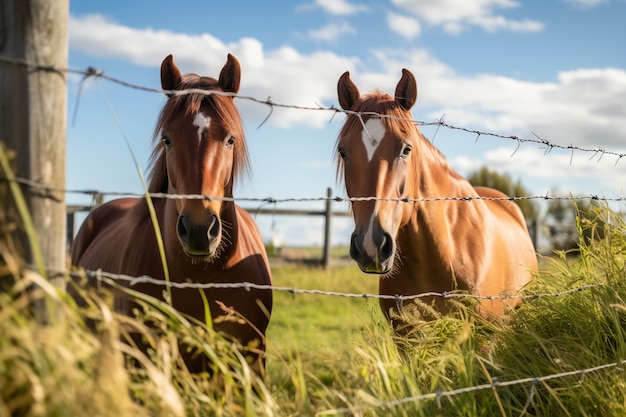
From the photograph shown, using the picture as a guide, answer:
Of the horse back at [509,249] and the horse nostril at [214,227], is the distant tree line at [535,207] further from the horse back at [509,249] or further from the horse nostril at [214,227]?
the horse nostril at [214,227]

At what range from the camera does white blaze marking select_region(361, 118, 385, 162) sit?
128 inches

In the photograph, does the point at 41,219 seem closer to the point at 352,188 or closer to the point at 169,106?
the point at 169,106

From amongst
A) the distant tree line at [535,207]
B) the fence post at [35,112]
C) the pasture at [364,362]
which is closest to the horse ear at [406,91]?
the pasture at [364,362]

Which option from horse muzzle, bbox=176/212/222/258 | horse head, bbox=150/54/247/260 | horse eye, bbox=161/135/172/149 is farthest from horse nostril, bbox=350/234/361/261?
horse eye, bbox=161/135/172/149

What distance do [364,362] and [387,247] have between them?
2.60 feet

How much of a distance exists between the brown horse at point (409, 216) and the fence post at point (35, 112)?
1.61 meters

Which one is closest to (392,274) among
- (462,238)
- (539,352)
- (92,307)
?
(462,238)

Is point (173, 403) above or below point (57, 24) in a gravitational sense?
below

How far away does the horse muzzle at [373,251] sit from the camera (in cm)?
294

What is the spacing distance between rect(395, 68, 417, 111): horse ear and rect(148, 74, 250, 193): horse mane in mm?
1067

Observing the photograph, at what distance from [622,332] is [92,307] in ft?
8.37

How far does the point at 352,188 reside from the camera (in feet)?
10.9

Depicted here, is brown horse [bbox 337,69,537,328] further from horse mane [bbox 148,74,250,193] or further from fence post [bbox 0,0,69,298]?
fence post [bbox 0,0,69,298]

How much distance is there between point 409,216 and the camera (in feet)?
11.1
